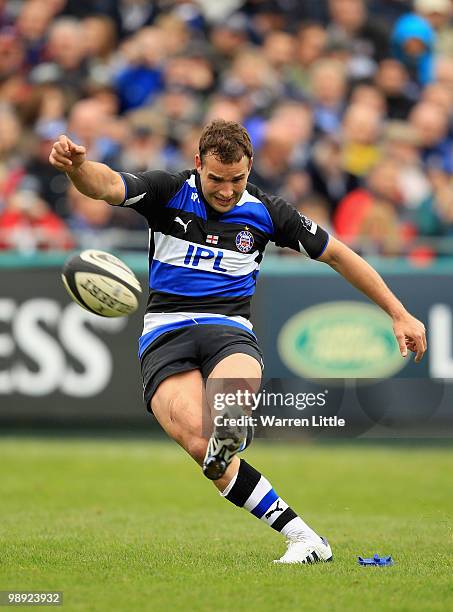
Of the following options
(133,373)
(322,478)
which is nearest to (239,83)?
(133,373)

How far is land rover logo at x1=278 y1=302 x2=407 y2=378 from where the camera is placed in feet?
41.3

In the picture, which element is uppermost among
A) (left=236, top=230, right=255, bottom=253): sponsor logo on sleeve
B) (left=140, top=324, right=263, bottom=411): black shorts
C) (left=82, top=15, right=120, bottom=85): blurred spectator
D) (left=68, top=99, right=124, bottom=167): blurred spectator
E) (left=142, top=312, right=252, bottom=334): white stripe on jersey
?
(left=82, top=15, right=120, bottom=85): blurred spectator

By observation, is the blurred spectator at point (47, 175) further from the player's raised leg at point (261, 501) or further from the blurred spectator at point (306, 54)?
the player's raised leg at point (261, 501)

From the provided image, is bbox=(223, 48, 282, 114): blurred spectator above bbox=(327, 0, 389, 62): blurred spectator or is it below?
below

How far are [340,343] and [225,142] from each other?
21.3 feet

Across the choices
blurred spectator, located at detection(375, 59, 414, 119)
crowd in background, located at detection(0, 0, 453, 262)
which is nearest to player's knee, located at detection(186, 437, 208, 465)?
crowd in background, located at detection(0, 0, 453, 262)

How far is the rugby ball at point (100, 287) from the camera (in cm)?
714

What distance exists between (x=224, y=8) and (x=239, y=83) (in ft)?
9.67

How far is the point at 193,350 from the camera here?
669 centimetres

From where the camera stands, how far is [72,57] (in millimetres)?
15391

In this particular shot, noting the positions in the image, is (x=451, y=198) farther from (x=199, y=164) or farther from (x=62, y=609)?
(x=62, y=609)

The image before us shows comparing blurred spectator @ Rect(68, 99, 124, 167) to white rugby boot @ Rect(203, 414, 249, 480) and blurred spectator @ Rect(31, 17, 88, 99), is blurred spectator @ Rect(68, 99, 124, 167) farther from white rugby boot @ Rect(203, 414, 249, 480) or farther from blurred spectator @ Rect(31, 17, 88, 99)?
white rugby boot @ Rect(203, 414, 249, 480)

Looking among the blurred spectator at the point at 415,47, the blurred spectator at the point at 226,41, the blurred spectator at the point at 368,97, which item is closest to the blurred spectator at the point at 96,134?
the blurred spectator at the point at 226,41

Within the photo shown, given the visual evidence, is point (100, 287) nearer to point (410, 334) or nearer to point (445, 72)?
point (410, 334)
